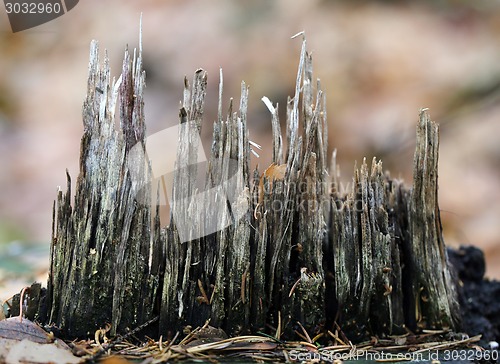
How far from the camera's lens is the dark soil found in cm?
263

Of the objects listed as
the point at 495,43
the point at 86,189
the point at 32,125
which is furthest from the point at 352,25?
the point at 86,189

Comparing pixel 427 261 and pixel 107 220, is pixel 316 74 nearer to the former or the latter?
pixel 427 261

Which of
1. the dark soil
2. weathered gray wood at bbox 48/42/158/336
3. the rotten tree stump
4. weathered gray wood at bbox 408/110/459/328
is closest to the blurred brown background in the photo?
the dark soil

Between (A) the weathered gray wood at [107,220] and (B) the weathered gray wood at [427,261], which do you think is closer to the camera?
(A) the weathered gray wood at [107,220]

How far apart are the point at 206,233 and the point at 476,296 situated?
5.38 ft

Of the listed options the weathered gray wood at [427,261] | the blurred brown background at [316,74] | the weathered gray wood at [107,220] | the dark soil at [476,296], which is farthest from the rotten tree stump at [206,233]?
the blurred brown background at [316,74]

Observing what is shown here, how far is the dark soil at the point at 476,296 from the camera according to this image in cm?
263

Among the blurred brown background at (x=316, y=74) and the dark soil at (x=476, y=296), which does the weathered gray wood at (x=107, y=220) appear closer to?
the dark soil at (x=476, y=296)

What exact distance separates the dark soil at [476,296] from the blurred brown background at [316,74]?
2.90 meters

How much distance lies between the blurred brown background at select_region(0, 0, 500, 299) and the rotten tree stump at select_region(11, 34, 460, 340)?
3.96m

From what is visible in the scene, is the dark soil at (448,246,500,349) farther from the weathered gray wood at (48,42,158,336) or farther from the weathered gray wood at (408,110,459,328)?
the weathered gray wood at (48,42,158,336)

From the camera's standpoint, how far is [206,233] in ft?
7.29

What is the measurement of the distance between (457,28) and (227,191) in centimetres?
630

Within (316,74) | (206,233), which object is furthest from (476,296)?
(316,74)
